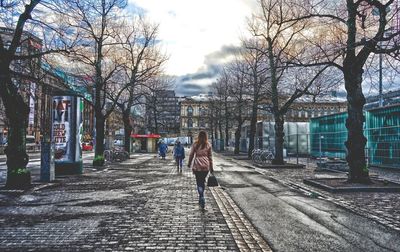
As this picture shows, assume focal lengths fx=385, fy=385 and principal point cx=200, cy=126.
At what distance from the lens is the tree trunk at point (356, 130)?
1345 cm

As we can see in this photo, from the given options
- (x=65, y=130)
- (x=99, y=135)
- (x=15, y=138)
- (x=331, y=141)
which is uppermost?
(x=65, y=130)

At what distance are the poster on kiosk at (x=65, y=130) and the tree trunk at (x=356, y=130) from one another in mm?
11980

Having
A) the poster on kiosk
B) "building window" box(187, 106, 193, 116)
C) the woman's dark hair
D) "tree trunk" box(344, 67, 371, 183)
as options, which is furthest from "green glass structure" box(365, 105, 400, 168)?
"building window" box(187, 106, 193, 116)

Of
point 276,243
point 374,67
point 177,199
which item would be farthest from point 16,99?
point 374,67

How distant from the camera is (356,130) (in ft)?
44.9

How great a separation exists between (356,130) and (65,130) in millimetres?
12614

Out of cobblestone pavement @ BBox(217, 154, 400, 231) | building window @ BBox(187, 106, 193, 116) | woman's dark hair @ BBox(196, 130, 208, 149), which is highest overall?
building window @ BBox(187, 106, 193, 116)

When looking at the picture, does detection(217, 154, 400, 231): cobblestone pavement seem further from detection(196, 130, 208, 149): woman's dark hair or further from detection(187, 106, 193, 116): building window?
detection(187, 106, 193, 116): building window

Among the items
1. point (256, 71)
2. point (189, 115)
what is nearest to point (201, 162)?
point (256, 71)

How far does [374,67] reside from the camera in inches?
550

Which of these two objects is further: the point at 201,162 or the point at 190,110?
the point at 190,110

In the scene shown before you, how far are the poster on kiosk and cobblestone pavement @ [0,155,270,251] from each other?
20.8 feet

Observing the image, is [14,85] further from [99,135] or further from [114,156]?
[114,156]

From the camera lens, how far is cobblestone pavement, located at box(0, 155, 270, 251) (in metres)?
5.78
